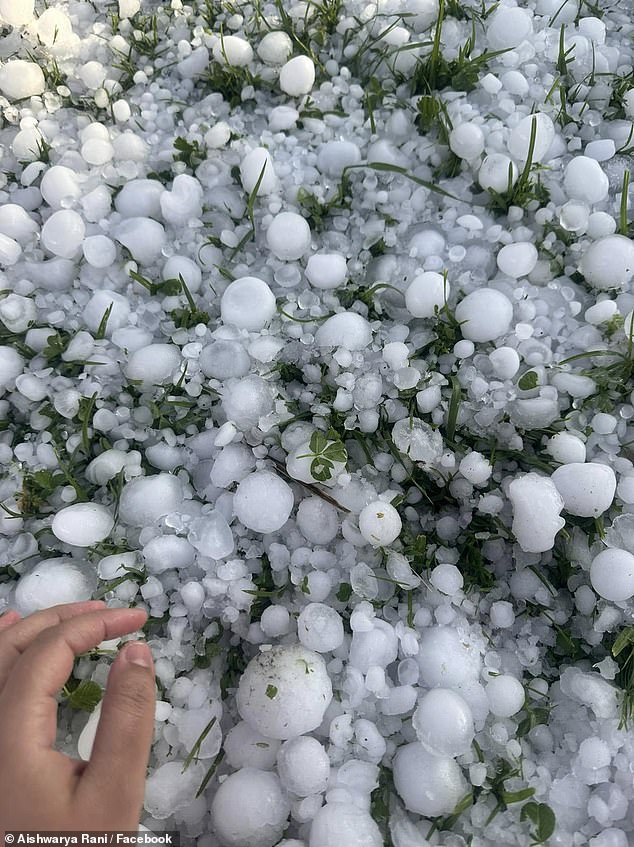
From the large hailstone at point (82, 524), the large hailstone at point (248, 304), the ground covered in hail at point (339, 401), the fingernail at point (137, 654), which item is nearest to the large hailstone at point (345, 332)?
the ground covered in hail at point (339, 401)

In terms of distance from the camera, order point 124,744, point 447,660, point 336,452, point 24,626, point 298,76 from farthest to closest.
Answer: point 298,76 < point 336,452 < point 447,660 < point 24,626 < point 124,744

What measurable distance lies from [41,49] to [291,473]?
4.02ft

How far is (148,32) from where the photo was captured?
1.51m

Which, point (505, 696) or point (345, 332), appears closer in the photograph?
point (505, 696)

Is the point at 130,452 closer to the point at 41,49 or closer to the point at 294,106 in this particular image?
the point at 294,106

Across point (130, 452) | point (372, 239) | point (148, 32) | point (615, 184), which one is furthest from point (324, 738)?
point (148, 32)

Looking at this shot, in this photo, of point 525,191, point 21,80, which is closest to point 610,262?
point 525,191

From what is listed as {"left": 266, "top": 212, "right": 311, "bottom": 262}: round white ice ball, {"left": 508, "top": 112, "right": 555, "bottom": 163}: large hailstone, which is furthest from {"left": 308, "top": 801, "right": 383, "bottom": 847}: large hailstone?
{"left": 508, "top": 112, "right": 555, "bottom": 163}: large hailstone

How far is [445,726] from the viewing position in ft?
2.88

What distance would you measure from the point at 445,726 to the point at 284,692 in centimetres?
23

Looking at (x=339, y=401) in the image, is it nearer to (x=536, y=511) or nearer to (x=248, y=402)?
(x=248, y=402)

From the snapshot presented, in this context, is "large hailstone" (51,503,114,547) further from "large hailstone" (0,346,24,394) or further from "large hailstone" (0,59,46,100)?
"large hailstone" (0,59,46,100)

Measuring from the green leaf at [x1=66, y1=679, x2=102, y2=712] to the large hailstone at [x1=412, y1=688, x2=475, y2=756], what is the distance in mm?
469

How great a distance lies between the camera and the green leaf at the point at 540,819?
33.3 inches
